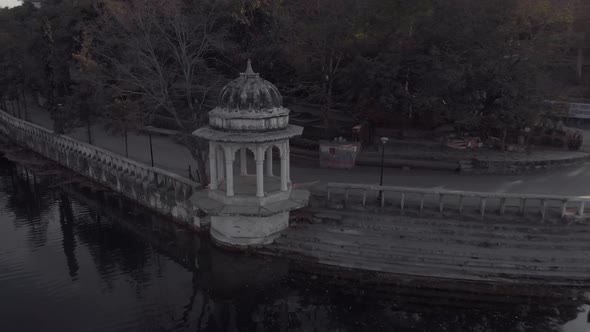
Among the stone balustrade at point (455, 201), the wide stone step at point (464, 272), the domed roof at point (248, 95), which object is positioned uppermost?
the domed roof at point (248, 95)

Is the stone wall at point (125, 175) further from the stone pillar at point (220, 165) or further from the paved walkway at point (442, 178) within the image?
the paved walkway at point (442, 178)

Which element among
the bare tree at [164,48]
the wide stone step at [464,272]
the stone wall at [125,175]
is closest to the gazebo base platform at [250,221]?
the stone wall at [125,175]

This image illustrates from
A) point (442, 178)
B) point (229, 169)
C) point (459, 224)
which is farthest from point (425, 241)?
point (229, 169)

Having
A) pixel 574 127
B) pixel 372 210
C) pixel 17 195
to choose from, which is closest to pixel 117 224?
pixel 17 195

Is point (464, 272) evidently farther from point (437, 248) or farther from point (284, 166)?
point (284, 166)

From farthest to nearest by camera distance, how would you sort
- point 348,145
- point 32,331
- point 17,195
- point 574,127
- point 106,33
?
point 574,127 → point 106,33 → point 17,195 → point 348,145 → point 32,331

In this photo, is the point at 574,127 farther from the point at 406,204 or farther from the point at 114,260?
the point at 114,260
